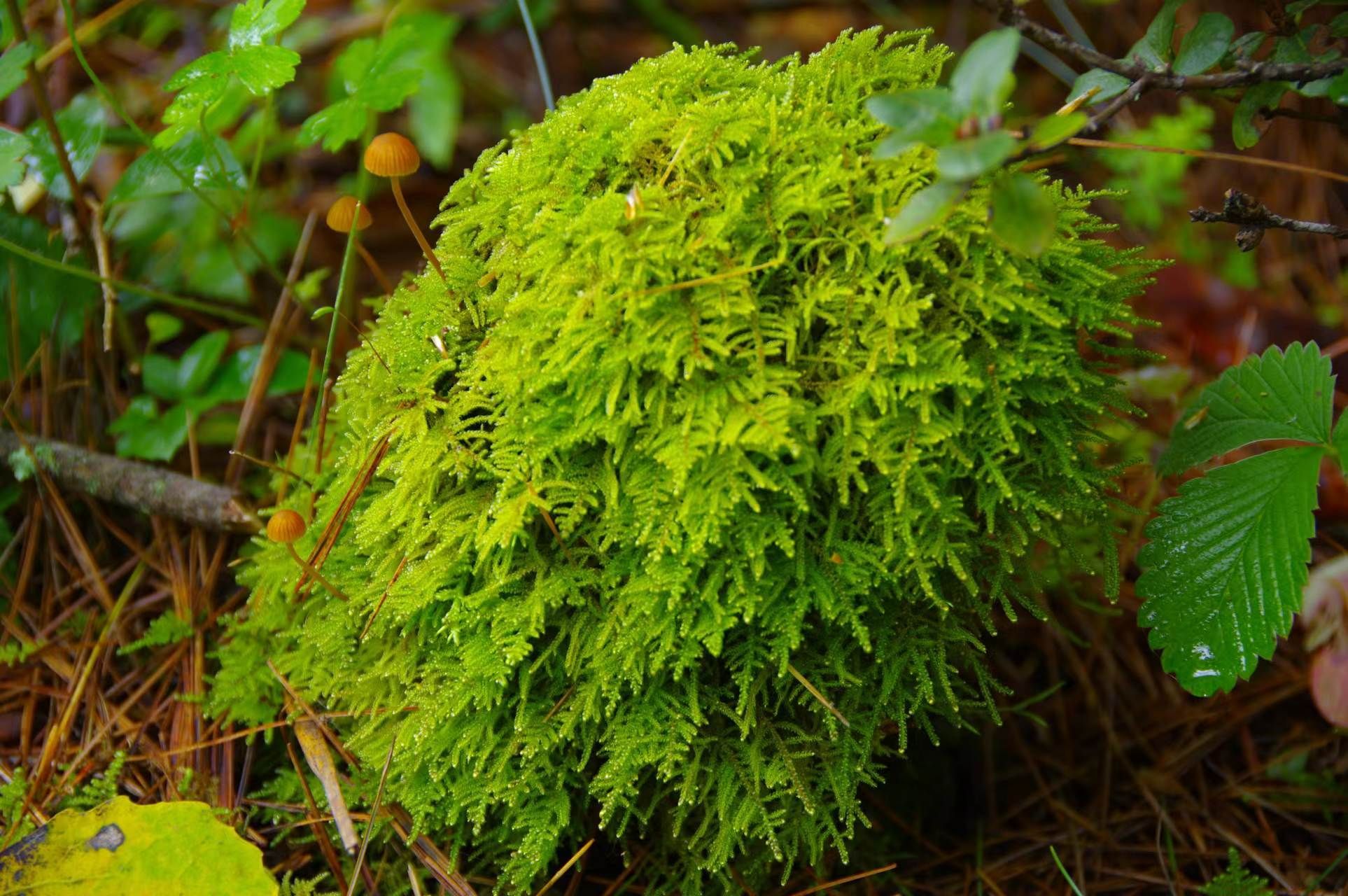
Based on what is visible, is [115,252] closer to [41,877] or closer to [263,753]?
[263,753]

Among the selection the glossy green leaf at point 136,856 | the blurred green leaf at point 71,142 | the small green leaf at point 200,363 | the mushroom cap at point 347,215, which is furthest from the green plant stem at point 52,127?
the glossy green leaf at point 136,856

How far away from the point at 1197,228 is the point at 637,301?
A: 274 centimetres

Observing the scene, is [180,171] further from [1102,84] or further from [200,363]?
[1102,84]

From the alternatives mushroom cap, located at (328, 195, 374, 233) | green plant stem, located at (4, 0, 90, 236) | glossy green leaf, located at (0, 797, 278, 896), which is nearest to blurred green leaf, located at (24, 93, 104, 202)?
green plant stem, located at (4, 0, 90, 236)

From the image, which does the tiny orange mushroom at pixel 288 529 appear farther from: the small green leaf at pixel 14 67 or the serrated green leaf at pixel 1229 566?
the serrated green leaf at pixel 1229 566

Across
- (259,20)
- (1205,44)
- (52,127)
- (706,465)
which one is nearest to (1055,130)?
(1205,44)

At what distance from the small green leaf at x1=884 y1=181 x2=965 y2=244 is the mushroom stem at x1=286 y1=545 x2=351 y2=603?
41.9 inches

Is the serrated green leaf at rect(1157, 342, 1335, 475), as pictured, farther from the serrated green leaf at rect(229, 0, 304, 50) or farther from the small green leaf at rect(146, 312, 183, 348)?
the small green leaf at rect(146, 312, 183, 348)

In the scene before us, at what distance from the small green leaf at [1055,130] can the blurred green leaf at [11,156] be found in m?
1.72

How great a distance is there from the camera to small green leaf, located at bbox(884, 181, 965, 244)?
3.82ft

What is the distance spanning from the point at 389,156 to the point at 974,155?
935 millimetres

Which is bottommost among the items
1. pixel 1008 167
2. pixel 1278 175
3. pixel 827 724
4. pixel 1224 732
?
pixel 1224 732

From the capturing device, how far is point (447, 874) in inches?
60.7

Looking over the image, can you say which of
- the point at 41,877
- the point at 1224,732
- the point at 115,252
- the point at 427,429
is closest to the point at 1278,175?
the point at 1224,732
